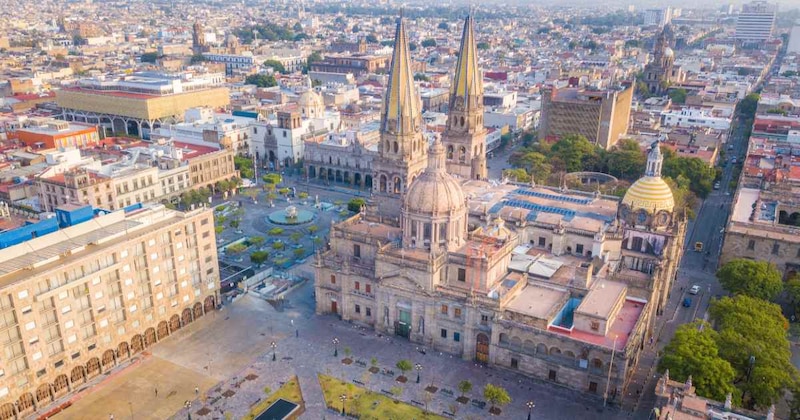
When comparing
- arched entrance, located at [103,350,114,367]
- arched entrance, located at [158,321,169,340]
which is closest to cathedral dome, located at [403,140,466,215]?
arched entrance, located at [158,321,169,340]

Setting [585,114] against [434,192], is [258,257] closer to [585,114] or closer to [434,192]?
[434,192]

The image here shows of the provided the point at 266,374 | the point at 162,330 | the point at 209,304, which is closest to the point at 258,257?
the point at 209,304

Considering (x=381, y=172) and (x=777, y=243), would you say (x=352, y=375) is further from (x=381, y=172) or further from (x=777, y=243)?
(x=777, y=243)

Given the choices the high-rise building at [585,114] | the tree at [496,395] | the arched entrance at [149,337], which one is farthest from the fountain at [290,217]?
the high-rise building at [585,114]

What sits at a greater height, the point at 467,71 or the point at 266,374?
the point at 467,71

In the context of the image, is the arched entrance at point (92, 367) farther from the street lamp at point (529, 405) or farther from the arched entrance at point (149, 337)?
the street lamp at point (529, 405)
